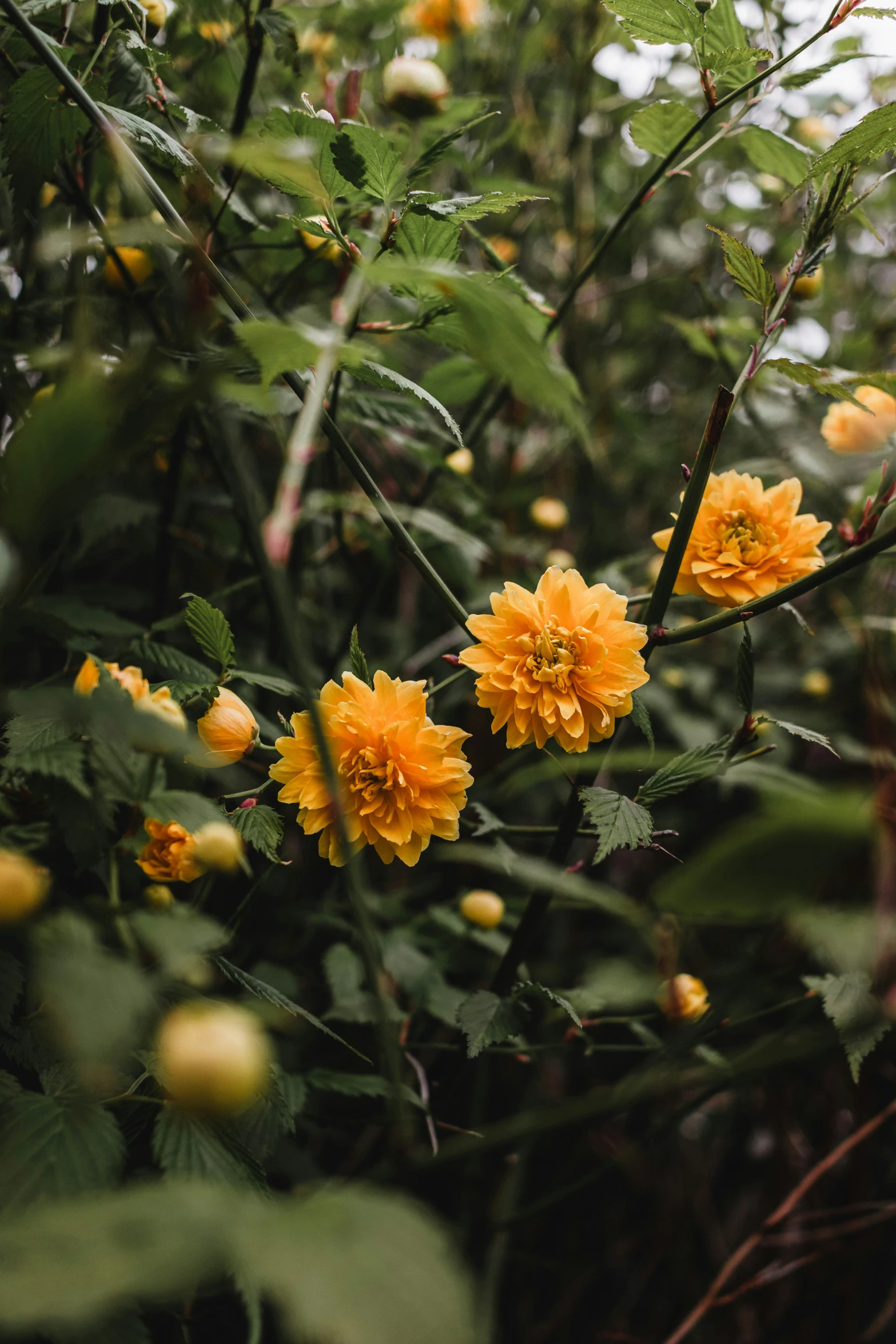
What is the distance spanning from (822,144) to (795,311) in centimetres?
33

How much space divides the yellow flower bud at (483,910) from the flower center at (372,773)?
267mm

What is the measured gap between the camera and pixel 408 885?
1096 millimetres

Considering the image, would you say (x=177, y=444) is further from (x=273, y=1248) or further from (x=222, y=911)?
(x=273, y=1248)

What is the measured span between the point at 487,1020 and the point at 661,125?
2.61ft

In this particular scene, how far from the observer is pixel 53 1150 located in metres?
0.39

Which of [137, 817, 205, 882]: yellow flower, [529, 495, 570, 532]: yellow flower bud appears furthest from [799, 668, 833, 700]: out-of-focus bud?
[137, 817, 205, 882]: yellow flower

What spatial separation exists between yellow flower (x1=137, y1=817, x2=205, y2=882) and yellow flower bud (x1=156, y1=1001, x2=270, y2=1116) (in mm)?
210

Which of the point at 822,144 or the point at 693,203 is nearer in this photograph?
the point at 822,144

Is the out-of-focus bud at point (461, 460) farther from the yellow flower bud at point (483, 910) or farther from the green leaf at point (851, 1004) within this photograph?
the green leaf at point (851, 1004)

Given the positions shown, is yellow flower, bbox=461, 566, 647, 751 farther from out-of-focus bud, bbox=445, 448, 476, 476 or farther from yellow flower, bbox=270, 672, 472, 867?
out-of-focus bud, bbox=445, 448, 476, 476

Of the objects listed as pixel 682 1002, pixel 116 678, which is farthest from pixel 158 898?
pixel 682 1002

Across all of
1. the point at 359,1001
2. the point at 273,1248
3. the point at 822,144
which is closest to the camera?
the point at 273,1248

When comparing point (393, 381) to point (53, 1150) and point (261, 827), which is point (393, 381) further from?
point (53, 1150)

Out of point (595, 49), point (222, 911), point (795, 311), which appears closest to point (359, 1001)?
point (222, 911)
